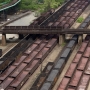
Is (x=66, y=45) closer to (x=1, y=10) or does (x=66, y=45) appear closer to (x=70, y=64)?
(x=70, y=64)

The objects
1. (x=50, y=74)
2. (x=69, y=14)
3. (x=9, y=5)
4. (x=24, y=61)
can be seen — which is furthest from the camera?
(x=69, y=14)

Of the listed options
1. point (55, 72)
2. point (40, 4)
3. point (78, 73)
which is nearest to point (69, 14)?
point (40, 4)

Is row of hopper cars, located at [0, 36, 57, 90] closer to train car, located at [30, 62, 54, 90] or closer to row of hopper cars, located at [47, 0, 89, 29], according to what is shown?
train car, located at [30, 62, 54, 90]

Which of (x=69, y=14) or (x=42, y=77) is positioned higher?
(x=69, y=14)

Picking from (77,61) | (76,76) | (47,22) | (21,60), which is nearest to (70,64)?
(77,61)

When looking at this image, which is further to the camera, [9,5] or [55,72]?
[9,5]

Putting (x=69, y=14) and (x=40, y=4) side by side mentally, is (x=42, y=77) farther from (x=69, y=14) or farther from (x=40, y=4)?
(x=40, y=4)

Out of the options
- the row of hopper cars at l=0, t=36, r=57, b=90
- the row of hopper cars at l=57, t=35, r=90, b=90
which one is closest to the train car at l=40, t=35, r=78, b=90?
the row of hopper cars at l=57, t=35, r=90, b=90
